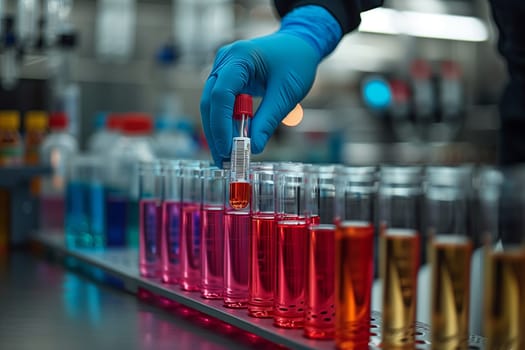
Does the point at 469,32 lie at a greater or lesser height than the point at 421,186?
greater

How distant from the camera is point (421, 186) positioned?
3.28 feet

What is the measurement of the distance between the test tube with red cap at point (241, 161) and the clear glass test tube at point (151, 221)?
0.99ft

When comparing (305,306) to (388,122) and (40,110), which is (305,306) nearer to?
(40,110)

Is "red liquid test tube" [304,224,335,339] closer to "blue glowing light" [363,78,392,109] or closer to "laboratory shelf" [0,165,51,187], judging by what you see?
"laboratory shelf" [0,165,51,187]

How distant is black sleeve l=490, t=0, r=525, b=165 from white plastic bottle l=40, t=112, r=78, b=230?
1534 millimetres

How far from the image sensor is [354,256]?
1.02 meters

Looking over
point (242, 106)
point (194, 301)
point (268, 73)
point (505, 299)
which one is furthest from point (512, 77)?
point (505, 299)

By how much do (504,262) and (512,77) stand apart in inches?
48.5

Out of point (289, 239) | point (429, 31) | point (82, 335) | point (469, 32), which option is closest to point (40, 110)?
point (82, 335)

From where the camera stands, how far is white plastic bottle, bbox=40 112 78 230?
107 inches

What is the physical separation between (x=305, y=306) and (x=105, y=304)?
605 millimetres

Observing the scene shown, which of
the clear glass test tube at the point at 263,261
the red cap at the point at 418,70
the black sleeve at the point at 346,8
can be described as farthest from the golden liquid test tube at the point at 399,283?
the red cap at the point at 418,70

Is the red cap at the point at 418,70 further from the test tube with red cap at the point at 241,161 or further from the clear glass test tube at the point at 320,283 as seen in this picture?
the clear glass test tube at the point at 320,283

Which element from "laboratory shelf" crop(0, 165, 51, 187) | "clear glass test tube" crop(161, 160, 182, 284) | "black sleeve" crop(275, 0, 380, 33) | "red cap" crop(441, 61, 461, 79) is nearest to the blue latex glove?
"black sleeve" crop(275, 0, 380, 33)
